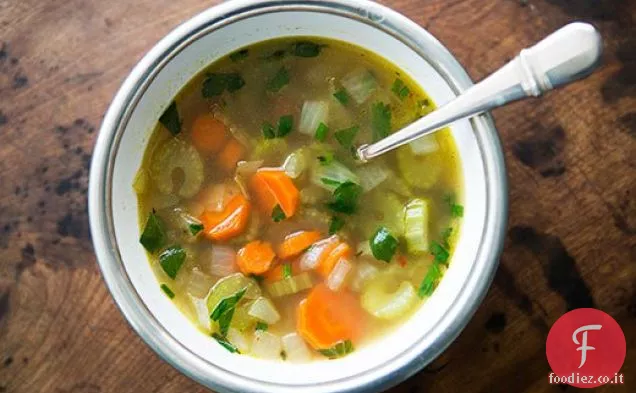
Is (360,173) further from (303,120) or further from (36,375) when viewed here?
(36,375)

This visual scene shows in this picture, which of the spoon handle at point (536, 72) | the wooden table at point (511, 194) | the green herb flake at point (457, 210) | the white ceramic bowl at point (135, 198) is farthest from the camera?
the wooden table at point (511, 194)

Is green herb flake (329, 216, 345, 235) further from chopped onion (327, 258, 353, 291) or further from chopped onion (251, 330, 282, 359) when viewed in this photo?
chopped onion (251, 330, 282, 359)

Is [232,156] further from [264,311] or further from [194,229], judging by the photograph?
[264,311]

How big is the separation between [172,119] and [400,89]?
0.44 meters

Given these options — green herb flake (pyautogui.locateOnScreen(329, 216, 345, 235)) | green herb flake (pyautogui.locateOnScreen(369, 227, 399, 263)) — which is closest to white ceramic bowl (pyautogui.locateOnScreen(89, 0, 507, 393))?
green herb flake (pyautogui.locateOnScreen(369, 227, 399, 263))

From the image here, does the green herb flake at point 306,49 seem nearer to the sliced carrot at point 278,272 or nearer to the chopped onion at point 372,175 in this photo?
the chopped onion at point 372,175

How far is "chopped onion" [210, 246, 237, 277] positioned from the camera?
5.73 feet

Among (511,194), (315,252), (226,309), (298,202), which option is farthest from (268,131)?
(511,194)

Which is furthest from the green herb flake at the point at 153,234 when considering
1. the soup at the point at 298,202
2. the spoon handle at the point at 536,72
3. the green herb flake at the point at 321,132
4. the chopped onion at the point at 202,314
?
the spoon handle at the point at 536,72

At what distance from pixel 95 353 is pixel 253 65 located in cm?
67

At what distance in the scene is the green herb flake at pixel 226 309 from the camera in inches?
68.3

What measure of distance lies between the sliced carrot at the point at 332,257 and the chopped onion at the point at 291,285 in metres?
0.03

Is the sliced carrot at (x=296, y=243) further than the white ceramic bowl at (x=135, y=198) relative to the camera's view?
Yes

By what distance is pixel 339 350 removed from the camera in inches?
68.9
